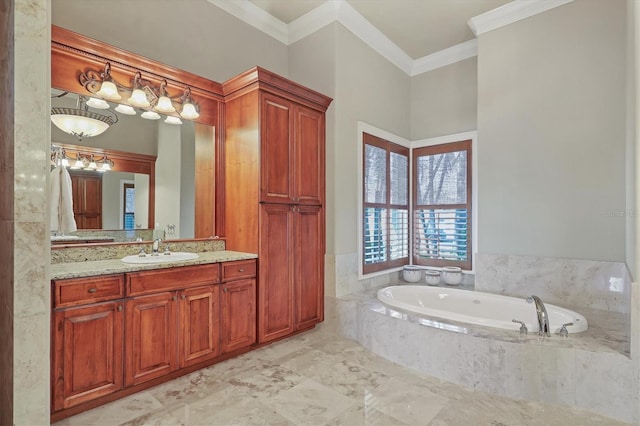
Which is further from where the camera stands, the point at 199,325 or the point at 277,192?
the point at 277,192

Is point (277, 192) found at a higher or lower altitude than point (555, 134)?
lower

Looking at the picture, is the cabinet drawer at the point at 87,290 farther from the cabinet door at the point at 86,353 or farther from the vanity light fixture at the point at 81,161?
the vanity light fixture at the point at 81,161

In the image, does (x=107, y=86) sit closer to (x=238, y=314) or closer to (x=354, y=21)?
(x=238, y=314)

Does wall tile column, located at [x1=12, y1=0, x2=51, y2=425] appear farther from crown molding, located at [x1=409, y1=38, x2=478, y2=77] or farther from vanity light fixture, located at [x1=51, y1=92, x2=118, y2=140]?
crown molding, located at [x1=409, y1=38, x2=478, y2=77]

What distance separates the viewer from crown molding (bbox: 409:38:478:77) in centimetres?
399

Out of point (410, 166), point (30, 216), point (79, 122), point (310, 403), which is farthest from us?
point (410, 166)

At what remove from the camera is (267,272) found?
2.91 m

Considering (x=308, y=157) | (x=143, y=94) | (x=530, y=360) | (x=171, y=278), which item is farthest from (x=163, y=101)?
(x=530, y=360)

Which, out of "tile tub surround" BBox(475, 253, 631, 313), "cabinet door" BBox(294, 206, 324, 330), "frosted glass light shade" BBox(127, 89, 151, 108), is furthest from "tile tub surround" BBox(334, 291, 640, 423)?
"frosted glass light shade" BBox(127, 89, 151, 108)

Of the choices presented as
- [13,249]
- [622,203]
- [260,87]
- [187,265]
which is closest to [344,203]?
[260,87]

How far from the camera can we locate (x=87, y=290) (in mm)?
1955

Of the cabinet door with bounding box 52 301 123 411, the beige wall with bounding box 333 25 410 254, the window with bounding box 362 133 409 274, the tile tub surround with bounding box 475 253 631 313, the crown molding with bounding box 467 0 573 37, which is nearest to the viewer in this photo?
the cabinet door with bounding box 52 301 123 411

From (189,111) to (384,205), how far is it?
2.36 m

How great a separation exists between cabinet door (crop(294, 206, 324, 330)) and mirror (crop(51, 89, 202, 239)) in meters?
1.00
